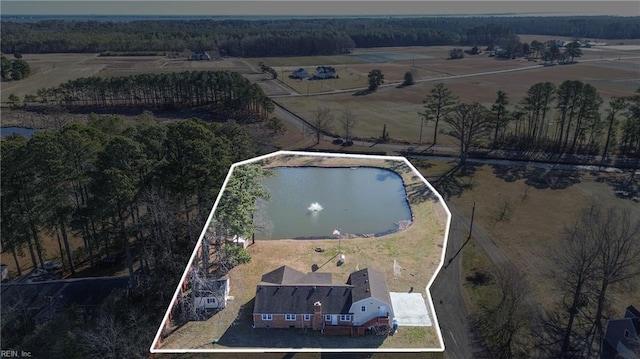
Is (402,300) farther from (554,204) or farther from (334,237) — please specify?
(554,204)

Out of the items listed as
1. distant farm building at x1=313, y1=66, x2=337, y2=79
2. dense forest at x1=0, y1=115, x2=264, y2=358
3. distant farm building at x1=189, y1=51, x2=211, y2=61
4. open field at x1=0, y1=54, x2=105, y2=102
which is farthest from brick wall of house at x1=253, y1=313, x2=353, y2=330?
distant farm building at x1=189, y1=51, x2=211, y2=61

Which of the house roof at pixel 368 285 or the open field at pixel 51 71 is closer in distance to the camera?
the house roof at pixel 368 285

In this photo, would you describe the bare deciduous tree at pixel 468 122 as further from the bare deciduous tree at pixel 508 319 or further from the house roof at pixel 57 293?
the house roof at pixel 57 293

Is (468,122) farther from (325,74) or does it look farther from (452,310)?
(325,74)

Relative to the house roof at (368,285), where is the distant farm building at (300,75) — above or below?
below

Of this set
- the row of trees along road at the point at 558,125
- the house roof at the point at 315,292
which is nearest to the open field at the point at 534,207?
the row of trees along road at the point at 558,125

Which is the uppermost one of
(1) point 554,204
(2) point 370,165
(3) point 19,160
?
(3) point 19,160

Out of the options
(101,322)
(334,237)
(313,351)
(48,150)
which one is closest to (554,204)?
(334,237)

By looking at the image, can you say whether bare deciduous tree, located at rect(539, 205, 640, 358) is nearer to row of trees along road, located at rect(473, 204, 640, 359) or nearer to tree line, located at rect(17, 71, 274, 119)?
row of trees along road, located at rect(473, 204, 640, 359)
